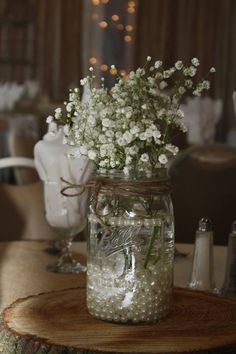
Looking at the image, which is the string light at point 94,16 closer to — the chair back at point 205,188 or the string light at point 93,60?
the string light at point 93,60

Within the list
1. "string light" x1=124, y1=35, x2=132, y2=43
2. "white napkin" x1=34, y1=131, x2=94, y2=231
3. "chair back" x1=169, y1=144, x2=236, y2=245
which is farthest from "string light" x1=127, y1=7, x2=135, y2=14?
"white napkin" x1=34, y1=131, x2=94, y2=231

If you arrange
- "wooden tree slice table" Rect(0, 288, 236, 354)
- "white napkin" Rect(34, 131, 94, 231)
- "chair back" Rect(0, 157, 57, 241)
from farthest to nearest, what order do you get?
"chair back" Rect(0, 157, 57, 241), "white napkin" Rect(34, 131, 94, 231), "wooden tree slice table" Rect(0, 288, 236, 354)

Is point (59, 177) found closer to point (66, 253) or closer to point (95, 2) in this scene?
point (66, 253)

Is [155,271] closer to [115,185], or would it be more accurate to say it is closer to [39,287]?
[115,185]

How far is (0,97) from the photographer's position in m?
5.15

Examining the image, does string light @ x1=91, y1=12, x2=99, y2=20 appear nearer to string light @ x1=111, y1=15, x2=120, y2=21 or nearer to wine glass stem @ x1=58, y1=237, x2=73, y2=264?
string light @ x1=111, y1=15, x2=120, y2=21

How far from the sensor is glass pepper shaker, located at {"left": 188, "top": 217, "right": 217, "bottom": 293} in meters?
1.57

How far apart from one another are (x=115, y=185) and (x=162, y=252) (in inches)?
5.1

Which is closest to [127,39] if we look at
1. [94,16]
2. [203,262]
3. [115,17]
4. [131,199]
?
[115,17]

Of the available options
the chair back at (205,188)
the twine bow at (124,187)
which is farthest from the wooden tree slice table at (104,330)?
the chair back at (205,188)

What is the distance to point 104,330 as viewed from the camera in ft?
3.83

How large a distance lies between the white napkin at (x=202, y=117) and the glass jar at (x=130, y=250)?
361 centimetres

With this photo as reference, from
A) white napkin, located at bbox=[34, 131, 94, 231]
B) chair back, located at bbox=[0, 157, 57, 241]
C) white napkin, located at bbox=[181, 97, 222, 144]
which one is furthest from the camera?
white napkin, located at bbox=[181, 97, 222, 144]

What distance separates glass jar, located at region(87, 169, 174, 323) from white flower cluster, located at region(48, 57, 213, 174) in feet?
0.10
